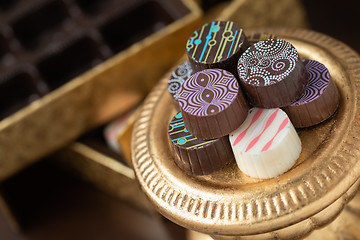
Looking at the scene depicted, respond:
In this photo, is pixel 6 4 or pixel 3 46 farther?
pixel 6 4

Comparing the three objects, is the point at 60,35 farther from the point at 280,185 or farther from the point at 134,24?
the point at 280,185

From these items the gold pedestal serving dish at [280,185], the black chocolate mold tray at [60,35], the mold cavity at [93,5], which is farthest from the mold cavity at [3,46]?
the gold pedestal serving dish at [280,185]

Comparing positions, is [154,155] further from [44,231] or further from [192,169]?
[44,231]

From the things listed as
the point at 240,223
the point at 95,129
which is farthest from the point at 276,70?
→ the point at 95,129

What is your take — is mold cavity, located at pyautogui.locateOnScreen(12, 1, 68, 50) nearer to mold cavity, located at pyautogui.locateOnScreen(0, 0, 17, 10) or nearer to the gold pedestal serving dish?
mold cavity, located at pyautogui.locateOnScreen(0, 0, 17, 10)

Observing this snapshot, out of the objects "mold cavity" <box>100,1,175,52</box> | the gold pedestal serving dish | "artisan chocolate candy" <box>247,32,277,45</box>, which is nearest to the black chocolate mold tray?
"mold cavity" <box>100,1,175,52</box>

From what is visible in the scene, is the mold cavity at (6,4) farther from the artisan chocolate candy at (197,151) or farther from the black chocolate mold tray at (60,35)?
the artisan chocolate candy at (197,151)

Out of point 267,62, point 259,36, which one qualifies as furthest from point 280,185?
point 259,36
